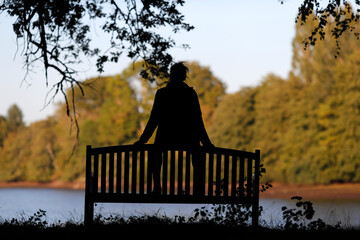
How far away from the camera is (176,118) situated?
286 inches

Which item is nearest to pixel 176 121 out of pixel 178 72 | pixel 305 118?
pixel 178 72

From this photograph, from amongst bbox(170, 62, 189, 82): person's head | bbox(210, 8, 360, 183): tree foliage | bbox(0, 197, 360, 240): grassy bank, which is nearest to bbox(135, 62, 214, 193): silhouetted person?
bbox(170, 62, 189, 82): person's head

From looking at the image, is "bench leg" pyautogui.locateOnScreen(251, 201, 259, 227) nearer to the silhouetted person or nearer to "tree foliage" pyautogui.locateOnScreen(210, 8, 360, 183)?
the silhouetted person

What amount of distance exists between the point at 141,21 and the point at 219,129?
4169 centimetres

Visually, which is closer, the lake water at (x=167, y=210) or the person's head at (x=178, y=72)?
the person's head at (x=178, y=72)

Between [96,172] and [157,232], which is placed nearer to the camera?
[157,232]

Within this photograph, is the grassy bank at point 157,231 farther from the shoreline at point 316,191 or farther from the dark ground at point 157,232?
the shoreline at point 316,191

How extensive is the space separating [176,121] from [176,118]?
0.04 m

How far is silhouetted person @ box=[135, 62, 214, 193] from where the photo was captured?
23.8ft

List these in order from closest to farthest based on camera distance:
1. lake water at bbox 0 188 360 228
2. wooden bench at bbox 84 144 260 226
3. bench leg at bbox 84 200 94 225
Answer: wooden bench at bbox 84 144 260 226 < bench leg at bbox 84 200 94 225 < lake water at bbox 0 188 360 228

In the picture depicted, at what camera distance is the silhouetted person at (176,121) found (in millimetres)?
7250

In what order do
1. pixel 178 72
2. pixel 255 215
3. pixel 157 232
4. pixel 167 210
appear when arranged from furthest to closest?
pixel 167 210
pixel 255 215
pixel 178 72
pixel 157 232

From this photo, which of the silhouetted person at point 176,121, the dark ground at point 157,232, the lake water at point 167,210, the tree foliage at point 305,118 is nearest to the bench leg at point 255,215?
the lake water at point 167,210

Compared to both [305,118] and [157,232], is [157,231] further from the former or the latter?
[305,118]
